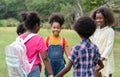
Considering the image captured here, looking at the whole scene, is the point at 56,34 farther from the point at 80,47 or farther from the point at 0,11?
the point at 0,11

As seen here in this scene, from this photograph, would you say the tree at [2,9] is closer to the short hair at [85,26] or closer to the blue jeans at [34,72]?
the blue jeans at [34,72]

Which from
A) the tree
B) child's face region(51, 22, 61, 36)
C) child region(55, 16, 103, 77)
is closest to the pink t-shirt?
child region(55, 16, 103, 77)

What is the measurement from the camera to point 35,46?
4.34m

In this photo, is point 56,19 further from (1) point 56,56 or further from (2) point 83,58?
(2) point 83,58

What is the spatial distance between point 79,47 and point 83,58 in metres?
0.13

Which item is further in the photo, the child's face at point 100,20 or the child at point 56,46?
the child at point 56,46

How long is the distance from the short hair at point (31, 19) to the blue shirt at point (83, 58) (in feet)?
2.64

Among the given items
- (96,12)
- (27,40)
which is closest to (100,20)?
(96,12)

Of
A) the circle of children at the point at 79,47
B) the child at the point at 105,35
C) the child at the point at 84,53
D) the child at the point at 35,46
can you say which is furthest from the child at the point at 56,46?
the child at the point at 84,53

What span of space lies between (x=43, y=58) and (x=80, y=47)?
639 millimetres

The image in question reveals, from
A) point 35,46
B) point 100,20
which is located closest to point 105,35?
point 100,20

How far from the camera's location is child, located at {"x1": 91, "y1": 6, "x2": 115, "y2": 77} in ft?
15.8

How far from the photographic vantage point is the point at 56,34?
212 inches

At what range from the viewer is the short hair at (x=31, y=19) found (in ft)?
14.5
